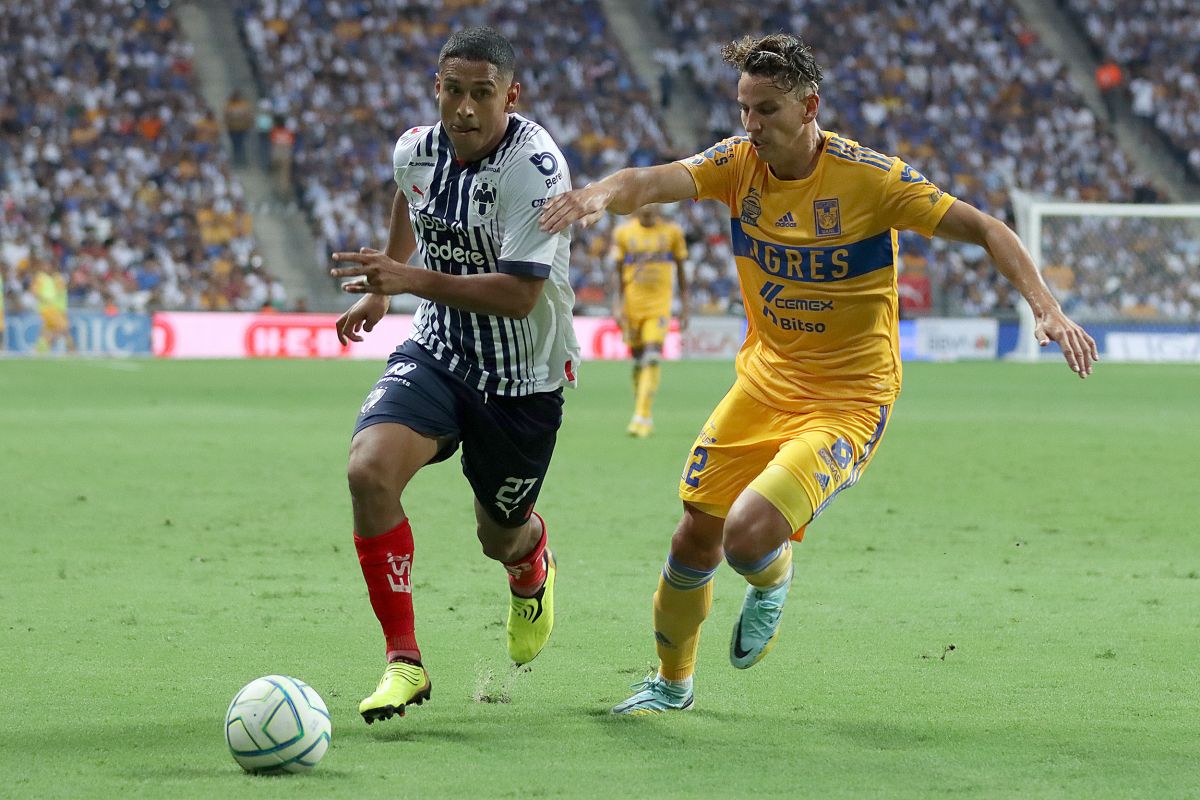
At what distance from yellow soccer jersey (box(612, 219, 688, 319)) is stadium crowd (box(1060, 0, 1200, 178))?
90.0 feet

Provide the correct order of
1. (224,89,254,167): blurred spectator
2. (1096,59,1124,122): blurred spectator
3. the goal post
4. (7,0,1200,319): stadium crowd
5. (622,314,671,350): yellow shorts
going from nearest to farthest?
(622,314,671,350): yellow shorts
the goal post
(7,0,1200,319): stadium crowd
(224,89,254,167): blurred spectator
(1096,59,1124,122): blurred spectator

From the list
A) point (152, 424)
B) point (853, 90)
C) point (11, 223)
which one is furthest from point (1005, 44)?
point (152, 424)

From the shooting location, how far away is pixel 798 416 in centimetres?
574

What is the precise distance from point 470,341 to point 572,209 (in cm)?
75

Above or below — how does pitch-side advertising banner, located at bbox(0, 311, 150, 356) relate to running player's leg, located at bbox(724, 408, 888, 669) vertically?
below

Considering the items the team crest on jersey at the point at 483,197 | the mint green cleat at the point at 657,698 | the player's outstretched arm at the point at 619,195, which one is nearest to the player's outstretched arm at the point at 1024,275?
the player's outstretched arm at the point at 619,195

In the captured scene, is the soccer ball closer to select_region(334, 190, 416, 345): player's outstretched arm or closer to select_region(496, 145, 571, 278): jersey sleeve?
select_region(496, 145, 571, 278): jersey sleeve

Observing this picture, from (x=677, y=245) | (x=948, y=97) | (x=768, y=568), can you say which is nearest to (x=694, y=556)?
(x=768, y=568)

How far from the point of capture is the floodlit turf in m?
4.64

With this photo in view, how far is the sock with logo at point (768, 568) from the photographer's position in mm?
5387

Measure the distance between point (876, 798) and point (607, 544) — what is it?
516 centimetres

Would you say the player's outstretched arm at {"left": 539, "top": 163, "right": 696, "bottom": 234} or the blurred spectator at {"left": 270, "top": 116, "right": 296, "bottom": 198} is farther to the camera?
the blurred spectator at {"left": 270, "top": 116, "right": 296, "bottom": 198}

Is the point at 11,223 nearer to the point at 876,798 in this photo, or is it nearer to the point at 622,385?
the point at 622,385

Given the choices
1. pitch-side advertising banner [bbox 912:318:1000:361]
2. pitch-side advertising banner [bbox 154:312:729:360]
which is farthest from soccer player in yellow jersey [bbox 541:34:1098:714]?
pitch-side advertising banner [bbox 912:318:1000:361]
